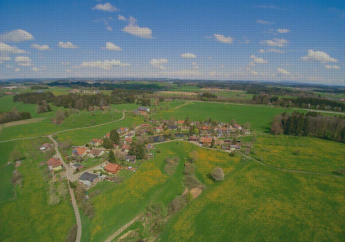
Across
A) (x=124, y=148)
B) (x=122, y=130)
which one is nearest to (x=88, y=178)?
(x=124, y=148)

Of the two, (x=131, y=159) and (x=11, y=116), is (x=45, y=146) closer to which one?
(x=131, y=159)

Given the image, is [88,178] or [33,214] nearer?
[33,214]

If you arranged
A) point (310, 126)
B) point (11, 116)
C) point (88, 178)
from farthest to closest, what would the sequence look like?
1. point (11, 116)
2. point (310, 126)
3. point (88, 178)

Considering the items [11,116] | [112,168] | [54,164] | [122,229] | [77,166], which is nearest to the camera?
[122,229]

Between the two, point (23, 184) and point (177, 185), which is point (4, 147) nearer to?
point (23, 184)

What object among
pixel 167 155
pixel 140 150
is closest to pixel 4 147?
pixel 140 150

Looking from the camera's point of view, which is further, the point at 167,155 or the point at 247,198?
the point at 167,155

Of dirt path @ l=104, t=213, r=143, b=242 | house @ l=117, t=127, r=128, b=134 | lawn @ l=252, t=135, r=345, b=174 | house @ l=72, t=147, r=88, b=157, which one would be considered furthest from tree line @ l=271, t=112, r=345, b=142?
house @ l=72, t=147, r=88, b=157

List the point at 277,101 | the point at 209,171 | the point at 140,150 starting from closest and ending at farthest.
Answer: the point at 209,171 → the point at 140,150 → the point at 277,101
